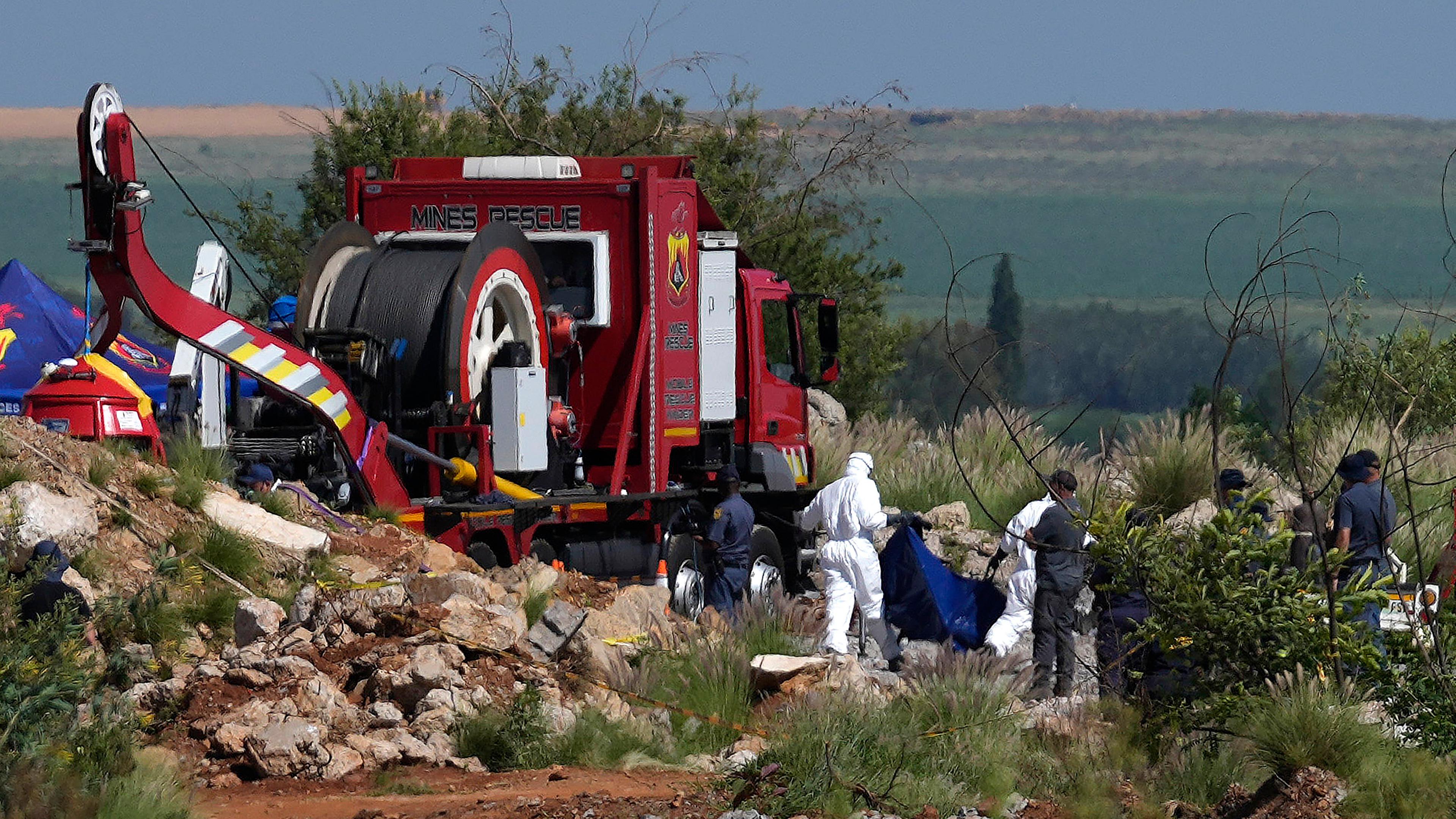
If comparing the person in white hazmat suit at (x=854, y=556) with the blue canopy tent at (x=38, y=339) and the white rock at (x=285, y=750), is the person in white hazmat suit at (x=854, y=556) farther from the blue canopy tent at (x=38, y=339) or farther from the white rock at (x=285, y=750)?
the blue canopy tent at (x=38, y=339)

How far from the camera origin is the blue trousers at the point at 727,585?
44.8 feet

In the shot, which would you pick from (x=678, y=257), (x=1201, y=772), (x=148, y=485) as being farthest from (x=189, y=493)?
(x=1201, y=772)

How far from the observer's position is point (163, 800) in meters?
6.62

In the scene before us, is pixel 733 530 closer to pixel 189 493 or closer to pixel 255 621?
pixel 189 493

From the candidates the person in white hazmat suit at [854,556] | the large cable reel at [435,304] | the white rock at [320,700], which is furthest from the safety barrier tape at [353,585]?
the person in white hazmat suit at [854,556]

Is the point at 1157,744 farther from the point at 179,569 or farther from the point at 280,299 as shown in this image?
the point at 280,299

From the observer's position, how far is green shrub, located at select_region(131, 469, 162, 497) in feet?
34.2

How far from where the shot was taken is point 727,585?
13.7 meters

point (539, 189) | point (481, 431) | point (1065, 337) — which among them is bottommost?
point (1065, 337)

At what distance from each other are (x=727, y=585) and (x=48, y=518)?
5.59 m

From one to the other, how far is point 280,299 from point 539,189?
221cm

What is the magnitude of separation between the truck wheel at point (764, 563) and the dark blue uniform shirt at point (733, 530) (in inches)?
3.4

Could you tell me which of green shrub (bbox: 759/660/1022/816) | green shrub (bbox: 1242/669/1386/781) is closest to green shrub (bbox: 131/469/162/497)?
green shrub (bbox: 759/660/1022/816)

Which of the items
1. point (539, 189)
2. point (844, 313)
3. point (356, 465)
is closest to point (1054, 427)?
point (844, 313)
